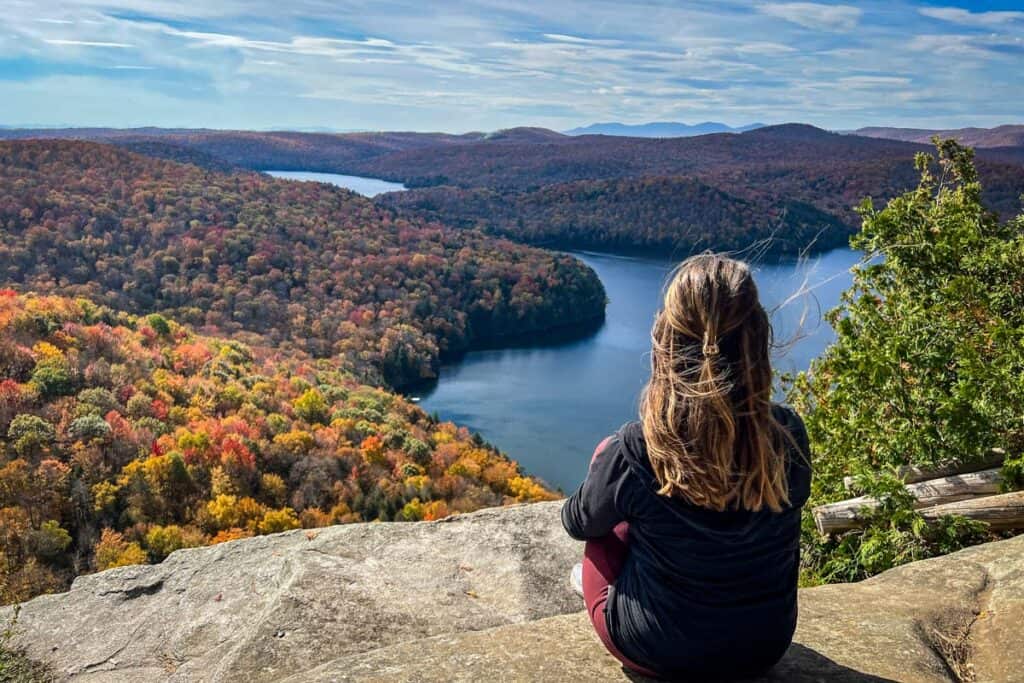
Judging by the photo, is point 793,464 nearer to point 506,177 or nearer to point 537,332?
point 537,332

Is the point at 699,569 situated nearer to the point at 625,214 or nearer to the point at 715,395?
the point at 715,395

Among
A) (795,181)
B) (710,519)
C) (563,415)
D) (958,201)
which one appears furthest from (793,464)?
(795,181)

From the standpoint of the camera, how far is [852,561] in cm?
486

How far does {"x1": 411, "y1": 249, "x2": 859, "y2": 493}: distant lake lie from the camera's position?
35875mm

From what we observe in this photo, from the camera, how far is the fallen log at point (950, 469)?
15.8 ft

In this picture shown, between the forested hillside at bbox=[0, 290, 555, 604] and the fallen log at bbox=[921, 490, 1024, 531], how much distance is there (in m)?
15.6

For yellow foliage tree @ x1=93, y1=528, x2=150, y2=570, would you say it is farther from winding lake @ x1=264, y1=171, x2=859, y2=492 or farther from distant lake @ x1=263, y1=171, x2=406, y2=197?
distant lake @ x1=263, y1=171, x2=406, y2=197

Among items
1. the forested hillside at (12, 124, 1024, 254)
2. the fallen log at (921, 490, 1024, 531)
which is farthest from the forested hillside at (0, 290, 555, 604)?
the forested hillside at (12, 124, 1024, 254)

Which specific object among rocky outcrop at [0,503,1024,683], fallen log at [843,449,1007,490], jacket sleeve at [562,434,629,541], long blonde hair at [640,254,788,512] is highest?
long blonde hair at [640,254,788,512]

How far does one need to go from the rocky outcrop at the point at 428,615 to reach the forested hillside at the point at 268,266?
45864mm

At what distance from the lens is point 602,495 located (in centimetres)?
241

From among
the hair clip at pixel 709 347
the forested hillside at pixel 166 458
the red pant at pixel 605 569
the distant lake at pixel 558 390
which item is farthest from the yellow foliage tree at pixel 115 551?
the hair clip at pixel 709 347

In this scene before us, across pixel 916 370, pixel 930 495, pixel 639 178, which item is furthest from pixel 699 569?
pixel 639 178

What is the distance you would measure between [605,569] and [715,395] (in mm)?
860
